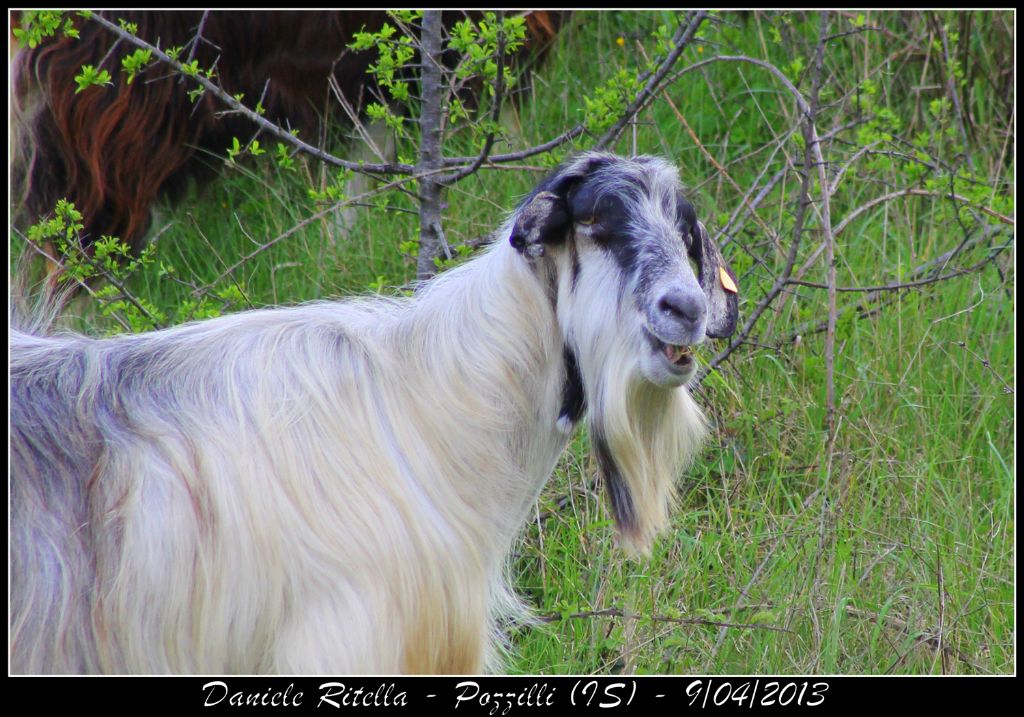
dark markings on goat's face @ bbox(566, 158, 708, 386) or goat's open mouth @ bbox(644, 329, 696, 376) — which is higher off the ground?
dark markings on goat's face @ bbox(566, 158, 708, 386)

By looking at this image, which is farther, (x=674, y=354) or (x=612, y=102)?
(x=612, y=102)

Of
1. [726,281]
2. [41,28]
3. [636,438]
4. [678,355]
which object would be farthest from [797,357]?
[41,28]

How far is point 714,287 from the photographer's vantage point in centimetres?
299

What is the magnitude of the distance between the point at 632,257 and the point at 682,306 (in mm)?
175

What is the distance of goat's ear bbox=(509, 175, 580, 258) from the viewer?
2.86m

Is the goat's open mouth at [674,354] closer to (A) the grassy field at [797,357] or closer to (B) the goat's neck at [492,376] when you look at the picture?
(B) the goat's neck at [492,376]

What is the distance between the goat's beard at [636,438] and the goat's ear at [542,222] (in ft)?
0.96

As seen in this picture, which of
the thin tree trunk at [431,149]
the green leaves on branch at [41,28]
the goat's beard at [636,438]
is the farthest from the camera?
the thin tree trunk at [431,149]

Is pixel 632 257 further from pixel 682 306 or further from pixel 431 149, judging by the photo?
pixel 431 149

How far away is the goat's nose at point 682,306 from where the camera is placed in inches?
105

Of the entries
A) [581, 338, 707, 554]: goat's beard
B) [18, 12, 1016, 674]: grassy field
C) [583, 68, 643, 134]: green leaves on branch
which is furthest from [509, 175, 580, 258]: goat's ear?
[18, 12, 1016, 674]: grassy field

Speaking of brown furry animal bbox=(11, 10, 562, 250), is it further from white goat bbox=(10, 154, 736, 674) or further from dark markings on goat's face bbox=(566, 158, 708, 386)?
dark markings on goat's face bbox=(566, 158, 708, 386)

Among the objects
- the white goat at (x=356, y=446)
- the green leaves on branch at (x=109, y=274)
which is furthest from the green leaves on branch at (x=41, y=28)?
the white goat at (x=356, y=446)

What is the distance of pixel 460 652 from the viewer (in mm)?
2947
